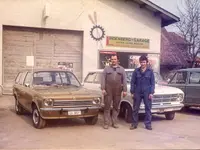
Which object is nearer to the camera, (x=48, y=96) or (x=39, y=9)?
(x=48, y=96)

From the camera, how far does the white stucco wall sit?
17.4 m

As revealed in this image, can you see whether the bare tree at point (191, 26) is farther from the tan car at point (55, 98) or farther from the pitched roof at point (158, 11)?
the tan car at point (55, 98)

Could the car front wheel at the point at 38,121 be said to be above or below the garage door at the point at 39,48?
below

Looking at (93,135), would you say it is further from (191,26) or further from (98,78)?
(191,26)

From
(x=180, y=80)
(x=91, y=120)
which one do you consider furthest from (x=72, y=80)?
(x=180, y=80)

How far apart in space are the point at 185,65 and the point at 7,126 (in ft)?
60.7

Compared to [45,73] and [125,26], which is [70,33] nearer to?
[125,26]

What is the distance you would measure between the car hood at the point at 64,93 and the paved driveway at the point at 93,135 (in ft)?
3.02

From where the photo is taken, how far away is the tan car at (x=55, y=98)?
9.05 meters

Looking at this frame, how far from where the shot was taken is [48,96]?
29.6 feet

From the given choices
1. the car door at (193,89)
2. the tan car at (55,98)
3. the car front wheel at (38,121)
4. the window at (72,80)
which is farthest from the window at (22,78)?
the car door at (193,89)

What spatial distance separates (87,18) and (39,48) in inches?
120

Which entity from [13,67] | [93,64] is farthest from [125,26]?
[13,67]

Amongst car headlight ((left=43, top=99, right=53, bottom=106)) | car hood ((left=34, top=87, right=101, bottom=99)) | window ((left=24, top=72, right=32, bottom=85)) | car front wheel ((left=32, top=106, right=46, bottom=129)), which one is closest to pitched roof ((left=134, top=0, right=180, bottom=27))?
window ((left=24, top=72, right=32, bottom=85))
